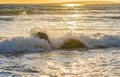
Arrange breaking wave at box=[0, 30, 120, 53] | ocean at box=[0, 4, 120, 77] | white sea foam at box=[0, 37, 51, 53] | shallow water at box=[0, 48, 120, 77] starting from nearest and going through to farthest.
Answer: shallow water at box=[0, 48, 120, 77], ocean at box=[0, 4, 120, 77], white sea foam at box=[0, 37, 51, 53], breaking wave at box=[0, 30, 120, 53]

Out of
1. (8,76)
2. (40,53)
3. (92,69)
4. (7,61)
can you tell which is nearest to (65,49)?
(40,53)

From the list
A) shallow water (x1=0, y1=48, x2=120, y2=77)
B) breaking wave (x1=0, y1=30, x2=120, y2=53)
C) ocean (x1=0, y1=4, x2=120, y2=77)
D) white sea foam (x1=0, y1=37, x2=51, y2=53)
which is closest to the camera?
shallow water (x1=0, y1=48, x2=120, y2=77)

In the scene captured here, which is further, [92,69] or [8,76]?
[92,69]

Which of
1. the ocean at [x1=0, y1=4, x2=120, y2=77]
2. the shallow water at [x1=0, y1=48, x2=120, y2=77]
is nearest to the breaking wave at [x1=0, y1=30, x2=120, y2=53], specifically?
the ocean at [x1=0, y1=4, x2=120, y2=77]

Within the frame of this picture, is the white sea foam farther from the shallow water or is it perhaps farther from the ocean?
the shallow water

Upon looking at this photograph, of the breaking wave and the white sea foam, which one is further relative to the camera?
the breaking wave

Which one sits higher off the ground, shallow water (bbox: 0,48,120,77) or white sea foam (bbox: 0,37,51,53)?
shallow water (bbox: 0,48,120,77)

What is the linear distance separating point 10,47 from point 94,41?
13.0 feet

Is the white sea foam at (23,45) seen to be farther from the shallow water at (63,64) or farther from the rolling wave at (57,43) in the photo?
the shallow water at (63,64)

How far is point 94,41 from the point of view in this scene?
17.1m

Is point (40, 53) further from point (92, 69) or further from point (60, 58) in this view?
point (92, 69)

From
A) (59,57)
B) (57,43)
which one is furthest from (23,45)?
(59,57)

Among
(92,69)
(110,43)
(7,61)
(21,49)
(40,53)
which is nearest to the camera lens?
(92,69)

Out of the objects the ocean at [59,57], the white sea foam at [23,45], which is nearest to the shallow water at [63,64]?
the ocean at [59,57]
